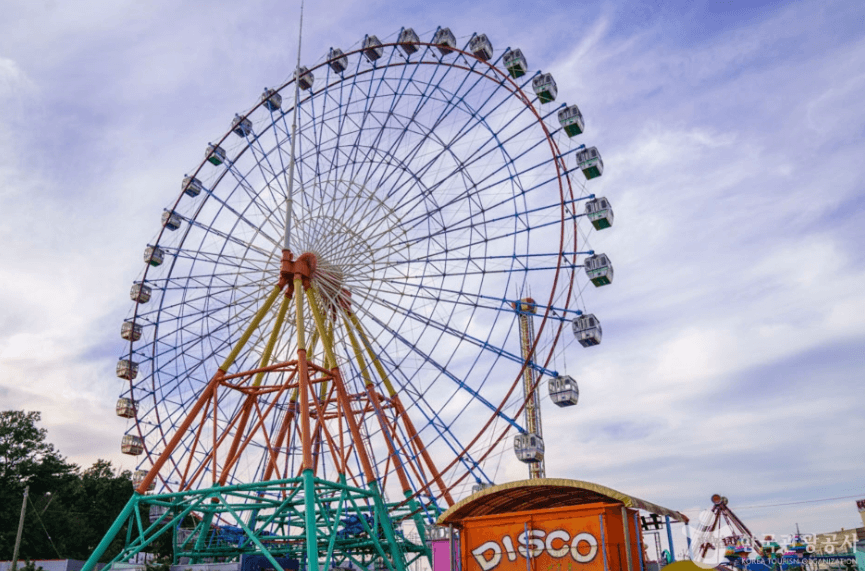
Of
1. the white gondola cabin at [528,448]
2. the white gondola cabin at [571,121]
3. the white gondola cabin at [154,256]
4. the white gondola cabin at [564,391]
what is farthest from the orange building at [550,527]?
the white gondola cabin at [154,256]

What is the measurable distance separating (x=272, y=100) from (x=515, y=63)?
11.4 meters

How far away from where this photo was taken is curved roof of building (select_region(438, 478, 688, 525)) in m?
15.8

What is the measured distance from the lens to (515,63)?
27.6 metres

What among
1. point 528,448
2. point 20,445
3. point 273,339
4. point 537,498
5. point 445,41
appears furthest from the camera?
point 20,445

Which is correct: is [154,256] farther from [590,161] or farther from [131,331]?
[590,161]

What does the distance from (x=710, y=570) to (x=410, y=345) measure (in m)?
15.6

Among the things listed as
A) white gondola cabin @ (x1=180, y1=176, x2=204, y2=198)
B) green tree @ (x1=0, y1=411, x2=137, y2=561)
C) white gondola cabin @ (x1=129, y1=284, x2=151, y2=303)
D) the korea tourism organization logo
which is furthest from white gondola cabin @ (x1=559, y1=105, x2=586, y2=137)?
green tree @ (x1=0, y1=411, x2=137, y2=561)

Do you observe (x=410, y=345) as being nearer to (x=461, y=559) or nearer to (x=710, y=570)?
(x=461, y=559)

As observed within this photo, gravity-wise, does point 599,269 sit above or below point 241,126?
below

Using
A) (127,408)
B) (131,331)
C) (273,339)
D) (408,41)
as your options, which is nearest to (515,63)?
(408,41)

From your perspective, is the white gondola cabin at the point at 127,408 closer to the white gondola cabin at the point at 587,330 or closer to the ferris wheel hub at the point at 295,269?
the ferris wheel hub at the point at 295,269

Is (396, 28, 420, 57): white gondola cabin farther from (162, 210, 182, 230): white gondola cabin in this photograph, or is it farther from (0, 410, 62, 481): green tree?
(0, 410, 62, 481): green tree

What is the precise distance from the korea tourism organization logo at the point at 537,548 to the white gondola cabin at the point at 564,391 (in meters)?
7.64

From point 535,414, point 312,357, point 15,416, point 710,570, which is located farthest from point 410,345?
point 15,416
